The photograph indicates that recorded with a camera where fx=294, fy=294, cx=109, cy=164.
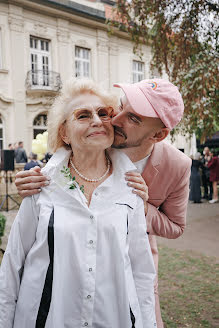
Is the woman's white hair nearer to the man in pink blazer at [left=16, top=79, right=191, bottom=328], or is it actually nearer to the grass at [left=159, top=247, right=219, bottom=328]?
the man in pink blazer at [left=16, top=79, right=191, bottom=328]

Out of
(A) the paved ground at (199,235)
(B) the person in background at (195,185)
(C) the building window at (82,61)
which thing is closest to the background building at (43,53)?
(C) the building window at (82,61)

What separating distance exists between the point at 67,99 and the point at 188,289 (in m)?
3.20

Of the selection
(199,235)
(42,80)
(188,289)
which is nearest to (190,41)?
(199,235)

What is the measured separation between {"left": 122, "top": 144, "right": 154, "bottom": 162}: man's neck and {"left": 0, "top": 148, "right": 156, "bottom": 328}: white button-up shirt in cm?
24

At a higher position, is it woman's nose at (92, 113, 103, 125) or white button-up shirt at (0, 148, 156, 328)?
woman's nose at (92, 113, 103, 125)

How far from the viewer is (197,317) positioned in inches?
125

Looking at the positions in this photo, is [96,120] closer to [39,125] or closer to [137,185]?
[137,185]

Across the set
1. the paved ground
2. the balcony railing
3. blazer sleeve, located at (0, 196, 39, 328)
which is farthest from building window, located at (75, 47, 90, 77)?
blazer sleeve, located at (0, 196, 39, 328)

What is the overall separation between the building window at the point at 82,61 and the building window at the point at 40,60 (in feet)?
5.42

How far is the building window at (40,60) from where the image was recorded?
49.5ft

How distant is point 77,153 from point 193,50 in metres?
4.89

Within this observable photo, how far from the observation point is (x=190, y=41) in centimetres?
556

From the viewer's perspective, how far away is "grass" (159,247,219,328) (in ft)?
10.4

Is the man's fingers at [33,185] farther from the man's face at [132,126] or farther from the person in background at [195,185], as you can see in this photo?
the person in background at [195,185]
